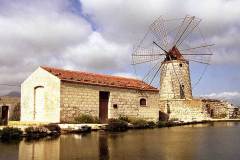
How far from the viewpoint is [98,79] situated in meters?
25.6

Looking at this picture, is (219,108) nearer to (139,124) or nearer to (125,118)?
(125,118)

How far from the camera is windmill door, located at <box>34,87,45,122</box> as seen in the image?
2344 centimetres

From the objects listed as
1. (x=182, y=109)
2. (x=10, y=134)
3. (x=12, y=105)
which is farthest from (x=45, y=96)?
(x=182, y=109)

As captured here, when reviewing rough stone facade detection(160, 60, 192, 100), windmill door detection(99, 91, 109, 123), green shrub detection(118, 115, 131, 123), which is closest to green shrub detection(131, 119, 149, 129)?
green shrub detection(118, 115, 131, 123)

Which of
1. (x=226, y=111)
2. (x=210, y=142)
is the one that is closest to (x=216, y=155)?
(x=210, y=142)

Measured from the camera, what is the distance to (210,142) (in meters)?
14.7

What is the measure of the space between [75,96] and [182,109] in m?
12.1

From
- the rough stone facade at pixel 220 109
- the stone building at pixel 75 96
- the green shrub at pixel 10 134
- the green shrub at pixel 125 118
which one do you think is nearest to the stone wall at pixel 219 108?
the rough stone facade at pixel 220 109

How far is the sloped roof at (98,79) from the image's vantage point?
2347 centimetres

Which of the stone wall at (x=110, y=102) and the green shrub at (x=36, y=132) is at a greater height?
Result: the stone wall at (x=110, y=102)

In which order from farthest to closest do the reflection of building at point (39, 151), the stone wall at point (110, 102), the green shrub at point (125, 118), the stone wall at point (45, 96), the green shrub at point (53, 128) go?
the green shrub at point (125, 118)
the stone wall at point (110, 102)
the stone wall at point (45, 96)
the green shrub at point (53, 128)
the reflection of building at point (39, 151)

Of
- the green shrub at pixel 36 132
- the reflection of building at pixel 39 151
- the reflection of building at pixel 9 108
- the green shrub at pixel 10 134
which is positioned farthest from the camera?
the reflection of building at pixel 9 108

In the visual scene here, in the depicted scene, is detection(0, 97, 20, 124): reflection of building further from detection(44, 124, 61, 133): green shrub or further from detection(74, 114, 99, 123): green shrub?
detection(44, 124, 61, 133): green shrub

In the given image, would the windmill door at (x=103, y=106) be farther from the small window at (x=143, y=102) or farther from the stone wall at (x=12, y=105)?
the stone wall at (x=12, y=105)
